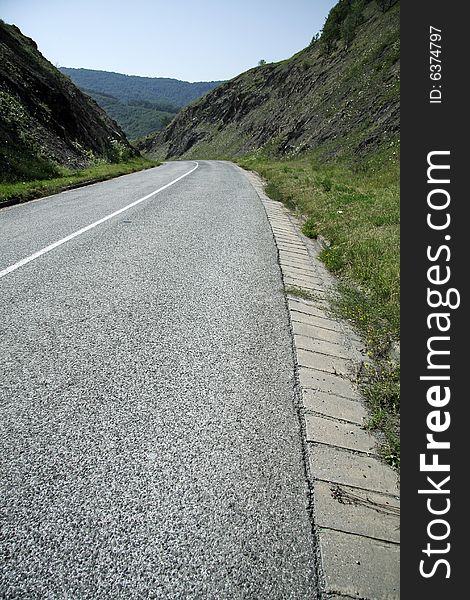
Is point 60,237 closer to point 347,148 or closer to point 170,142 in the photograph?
point 347,148

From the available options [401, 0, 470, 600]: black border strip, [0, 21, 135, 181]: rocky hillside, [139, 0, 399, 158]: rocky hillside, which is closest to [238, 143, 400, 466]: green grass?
[401, 0, 470, 600]: black border strip

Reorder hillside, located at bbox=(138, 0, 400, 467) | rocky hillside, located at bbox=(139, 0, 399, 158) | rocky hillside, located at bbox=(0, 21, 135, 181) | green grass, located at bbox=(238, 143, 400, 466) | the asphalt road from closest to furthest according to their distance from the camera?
the asphalt road < green grass, located at bbox=(238, 143, 400, 466) < hillside, located at bbox=(138, 0, 400, 467) < rocky hillside, located at bbox=(0, 21, 135, 181) < rocky hillside, located at bbox=(139, 0, 399, 158)

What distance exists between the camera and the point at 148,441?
2.37 meters

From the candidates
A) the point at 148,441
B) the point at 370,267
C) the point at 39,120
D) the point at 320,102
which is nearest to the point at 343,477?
the point at 148,441

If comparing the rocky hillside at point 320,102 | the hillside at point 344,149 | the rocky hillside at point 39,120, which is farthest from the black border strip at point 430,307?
the rocky hillside at point 320,102

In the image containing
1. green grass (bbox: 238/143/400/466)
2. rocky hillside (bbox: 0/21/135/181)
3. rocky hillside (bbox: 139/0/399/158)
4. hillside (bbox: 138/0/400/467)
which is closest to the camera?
green grass (bbox: 238/143/400/466)

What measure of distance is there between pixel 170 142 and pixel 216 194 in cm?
8264

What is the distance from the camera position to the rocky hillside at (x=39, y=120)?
722 inches

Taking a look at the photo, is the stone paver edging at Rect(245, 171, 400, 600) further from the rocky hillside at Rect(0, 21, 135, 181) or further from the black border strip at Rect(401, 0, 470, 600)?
the rocky hillside at Rect(0, 21, 135, 181)

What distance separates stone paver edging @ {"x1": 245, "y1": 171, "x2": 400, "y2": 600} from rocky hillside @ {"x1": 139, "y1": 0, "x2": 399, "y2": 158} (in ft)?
65.9

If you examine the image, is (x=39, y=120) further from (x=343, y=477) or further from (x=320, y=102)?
(x=343, y=477)

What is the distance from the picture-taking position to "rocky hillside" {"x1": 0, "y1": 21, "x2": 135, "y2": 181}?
18334 millimetres

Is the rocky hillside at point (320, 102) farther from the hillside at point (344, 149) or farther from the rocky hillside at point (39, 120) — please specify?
the rocky hillside at point (39, 120)

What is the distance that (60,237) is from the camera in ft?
22.9
